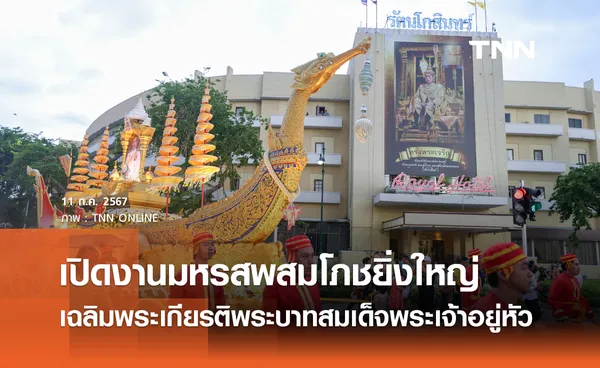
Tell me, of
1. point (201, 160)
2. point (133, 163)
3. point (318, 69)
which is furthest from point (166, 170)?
point (318, 69)

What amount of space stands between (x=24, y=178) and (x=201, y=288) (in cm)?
2124

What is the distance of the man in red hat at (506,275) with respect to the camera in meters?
2.96

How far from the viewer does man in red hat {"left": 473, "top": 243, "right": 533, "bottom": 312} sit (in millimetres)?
2955

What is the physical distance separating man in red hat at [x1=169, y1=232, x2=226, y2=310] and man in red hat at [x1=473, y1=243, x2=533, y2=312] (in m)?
2.43

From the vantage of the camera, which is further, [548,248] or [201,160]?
[548,248]

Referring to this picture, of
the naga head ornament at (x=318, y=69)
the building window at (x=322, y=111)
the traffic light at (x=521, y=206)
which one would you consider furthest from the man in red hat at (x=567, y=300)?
the building window at (x=322, y=111)

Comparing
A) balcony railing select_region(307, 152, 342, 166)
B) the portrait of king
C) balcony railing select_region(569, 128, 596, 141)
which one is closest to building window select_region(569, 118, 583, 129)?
balcony railing select_region(569, 128, 596, 141)

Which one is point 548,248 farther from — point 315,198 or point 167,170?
point 167,170

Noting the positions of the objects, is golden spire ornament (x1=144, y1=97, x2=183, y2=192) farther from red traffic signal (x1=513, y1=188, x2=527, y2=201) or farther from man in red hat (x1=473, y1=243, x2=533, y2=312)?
red traffic signal (x1=513, y1=188, x2=527, y2=201)

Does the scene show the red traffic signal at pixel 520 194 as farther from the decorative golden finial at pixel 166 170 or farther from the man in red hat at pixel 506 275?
the decorative golden finial at pixel 166 170

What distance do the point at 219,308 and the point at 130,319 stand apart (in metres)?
1.69

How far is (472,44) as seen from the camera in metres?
23.8

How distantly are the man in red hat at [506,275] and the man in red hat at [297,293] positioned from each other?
4.48 ft

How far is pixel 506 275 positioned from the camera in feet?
9.76
